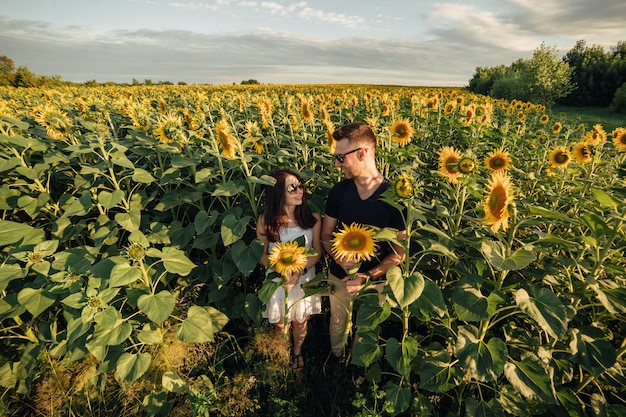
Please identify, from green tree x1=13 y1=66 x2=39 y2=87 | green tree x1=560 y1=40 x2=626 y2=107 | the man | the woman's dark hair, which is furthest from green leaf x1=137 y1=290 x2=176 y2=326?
green tree x1=13 y1=66 x2=39 y2=87

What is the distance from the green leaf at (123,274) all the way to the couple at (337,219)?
3.25 ft

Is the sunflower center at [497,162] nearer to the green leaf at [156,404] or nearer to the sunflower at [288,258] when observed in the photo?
the sunflower at [288,258]

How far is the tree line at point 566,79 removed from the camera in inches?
898

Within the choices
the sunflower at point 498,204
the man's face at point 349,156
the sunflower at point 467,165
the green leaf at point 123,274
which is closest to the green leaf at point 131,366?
the green leaf at point 123,274

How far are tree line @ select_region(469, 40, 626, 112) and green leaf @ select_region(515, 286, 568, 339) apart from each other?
88.1ft

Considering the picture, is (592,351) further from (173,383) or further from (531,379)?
(173,383)

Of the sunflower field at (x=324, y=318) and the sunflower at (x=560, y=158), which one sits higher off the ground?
the sunflower at (x=560, y=158)

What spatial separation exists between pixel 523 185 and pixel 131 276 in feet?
15.7

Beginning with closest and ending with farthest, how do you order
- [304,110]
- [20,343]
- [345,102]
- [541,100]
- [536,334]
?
[536,334] < [20,343] < [304,110] < [345,102] < [541,100]

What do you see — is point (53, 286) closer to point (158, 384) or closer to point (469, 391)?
point (158, 384)

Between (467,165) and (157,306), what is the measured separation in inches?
90.6

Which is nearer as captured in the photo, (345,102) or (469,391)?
(469,391)

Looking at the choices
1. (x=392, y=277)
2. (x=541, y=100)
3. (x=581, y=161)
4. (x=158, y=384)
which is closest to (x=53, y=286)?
(x=158, y=384)

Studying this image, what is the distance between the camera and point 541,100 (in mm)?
23078
